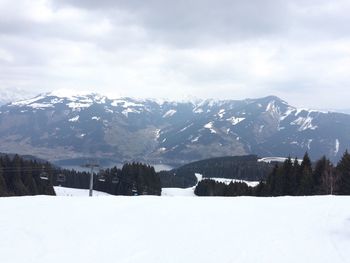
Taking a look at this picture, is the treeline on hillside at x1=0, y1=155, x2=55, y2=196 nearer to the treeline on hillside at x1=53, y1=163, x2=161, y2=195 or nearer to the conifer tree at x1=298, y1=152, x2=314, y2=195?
the treeline on hillside at x1=53, y1=163, x2=161, y2=195

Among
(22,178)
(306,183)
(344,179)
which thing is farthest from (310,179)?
(22,178)

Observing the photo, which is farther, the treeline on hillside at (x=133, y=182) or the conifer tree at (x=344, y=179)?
the treeline on hillside at (x=133, y=182)

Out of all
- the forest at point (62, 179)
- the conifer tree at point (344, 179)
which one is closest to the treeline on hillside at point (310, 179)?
the conifer tree at point (344, 179)

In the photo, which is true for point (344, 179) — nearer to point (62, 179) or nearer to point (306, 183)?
point (306, 183)

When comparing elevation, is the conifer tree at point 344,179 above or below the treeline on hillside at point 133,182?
above

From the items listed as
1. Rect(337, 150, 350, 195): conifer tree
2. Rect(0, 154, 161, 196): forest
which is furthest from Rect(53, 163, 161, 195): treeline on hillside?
Rect(337, 150, 350, 195): conifer tree
